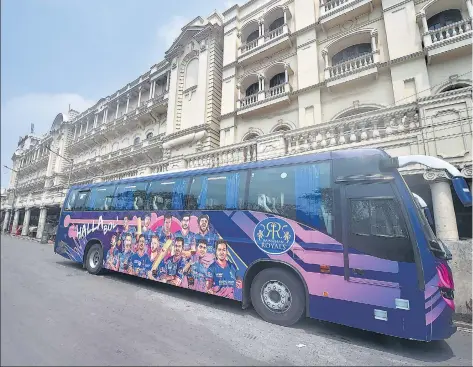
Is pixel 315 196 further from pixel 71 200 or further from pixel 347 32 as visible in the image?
pixel 347 32

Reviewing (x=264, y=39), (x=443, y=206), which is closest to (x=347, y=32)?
A: (x=264, y=39)

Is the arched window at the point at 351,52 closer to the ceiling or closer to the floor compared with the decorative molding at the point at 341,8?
closer to the floor

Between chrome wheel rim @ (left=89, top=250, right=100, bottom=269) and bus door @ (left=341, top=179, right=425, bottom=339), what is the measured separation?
8.22 m

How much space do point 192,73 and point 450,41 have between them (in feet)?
48.4

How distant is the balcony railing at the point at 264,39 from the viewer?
14178 mm

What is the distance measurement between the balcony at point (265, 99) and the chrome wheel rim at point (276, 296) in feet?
36.0

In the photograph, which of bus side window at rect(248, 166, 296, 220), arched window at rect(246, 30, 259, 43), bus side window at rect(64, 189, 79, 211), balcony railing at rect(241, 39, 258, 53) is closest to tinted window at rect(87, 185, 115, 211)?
bus side window at rect(64, 189, 79, 211)

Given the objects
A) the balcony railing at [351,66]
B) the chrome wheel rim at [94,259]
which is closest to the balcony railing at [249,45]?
the balcony railing at [351,66]

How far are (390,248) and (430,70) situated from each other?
10.7 m

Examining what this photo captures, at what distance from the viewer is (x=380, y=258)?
395 centimetres

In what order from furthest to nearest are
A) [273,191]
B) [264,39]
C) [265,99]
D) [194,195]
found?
[264,39], [265,99], [194,195], [273,191]

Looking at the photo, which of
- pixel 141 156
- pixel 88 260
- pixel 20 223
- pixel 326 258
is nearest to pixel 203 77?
pixel 141 156

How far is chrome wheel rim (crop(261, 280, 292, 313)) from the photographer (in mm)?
4754

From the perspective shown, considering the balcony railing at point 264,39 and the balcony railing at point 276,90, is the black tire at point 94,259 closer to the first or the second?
the balcony railing at point 276,90
